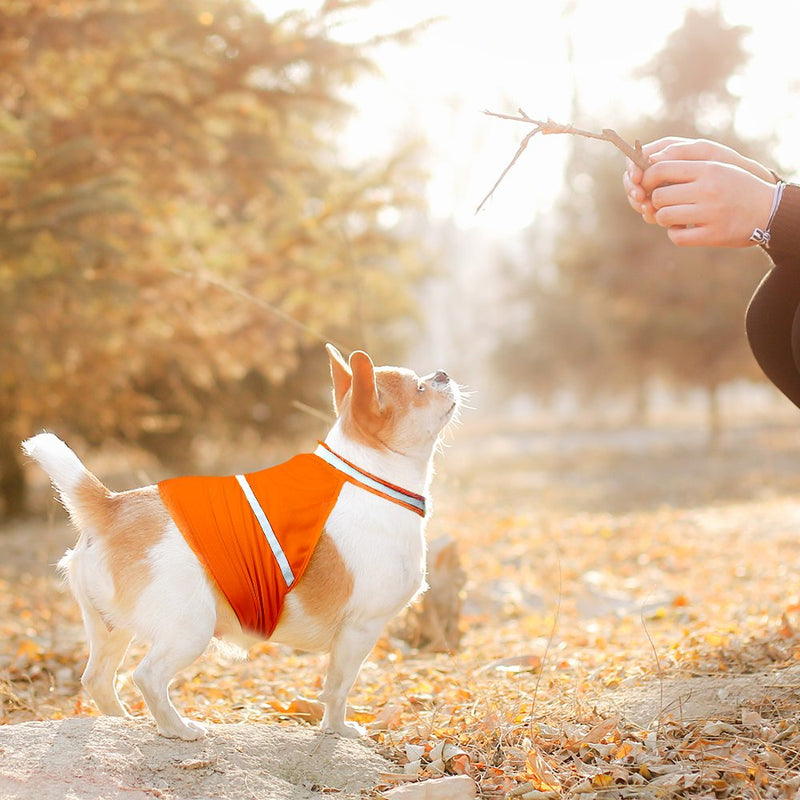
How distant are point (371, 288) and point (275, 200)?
331 cm

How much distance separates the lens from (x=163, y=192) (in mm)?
7191

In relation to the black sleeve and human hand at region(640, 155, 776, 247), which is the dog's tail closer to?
human hand at region(640, 155, 776, 247)

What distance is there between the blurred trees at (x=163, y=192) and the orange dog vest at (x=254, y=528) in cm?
171

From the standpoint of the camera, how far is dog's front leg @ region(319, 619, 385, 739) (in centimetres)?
304

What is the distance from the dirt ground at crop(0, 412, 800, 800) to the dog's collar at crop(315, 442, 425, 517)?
81cm

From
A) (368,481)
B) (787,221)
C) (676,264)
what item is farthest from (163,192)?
(676,264)

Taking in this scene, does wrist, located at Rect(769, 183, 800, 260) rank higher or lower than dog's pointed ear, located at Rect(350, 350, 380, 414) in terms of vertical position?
higher

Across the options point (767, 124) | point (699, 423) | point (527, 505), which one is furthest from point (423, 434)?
point (699, 423)

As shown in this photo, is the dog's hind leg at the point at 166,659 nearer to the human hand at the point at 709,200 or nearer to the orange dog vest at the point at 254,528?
the orange dog vest at the point at 254,528

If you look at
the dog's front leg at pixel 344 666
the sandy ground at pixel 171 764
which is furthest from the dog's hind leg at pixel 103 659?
the dog's front leg at pixel 344 666

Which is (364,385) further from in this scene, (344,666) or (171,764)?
(171,764)

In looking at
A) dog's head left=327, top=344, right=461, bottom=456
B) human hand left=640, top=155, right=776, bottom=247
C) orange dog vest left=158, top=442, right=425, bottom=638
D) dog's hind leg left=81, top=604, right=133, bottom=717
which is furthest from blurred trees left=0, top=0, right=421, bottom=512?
human hand left=640, top=155, right=776, bottom=247

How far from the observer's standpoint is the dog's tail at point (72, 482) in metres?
2.98

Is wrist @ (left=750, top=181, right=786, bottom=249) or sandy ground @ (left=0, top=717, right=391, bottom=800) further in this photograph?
wrist @ (left=750, top=181, right=786, bottom=249)
